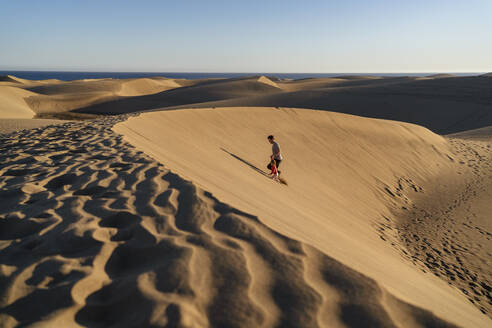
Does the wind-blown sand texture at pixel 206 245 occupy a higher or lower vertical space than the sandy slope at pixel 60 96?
higher

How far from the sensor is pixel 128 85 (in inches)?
A: 2016

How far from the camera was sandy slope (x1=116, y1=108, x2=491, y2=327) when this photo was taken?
305 centimetres

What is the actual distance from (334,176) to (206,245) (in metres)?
6.89

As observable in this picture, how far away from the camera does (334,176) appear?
884 centimetres

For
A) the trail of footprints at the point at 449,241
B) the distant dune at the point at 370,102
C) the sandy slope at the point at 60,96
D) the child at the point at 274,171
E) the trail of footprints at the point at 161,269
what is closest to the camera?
the trail of footprints at the point at 161,269

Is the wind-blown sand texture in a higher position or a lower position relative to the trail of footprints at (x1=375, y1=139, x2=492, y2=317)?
higher

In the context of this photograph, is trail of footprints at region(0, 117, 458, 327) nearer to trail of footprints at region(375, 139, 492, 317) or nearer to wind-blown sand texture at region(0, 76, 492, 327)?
wind-blown sand texture at region(0, 76, 492, 327)

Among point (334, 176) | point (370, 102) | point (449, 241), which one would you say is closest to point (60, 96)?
point (370, 102)

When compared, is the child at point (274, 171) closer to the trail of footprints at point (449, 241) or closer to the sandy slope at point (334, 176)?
the sandy slope at point (334, 176)

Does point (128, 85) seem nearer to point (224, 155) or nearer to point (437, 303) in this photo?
point (224, 155)

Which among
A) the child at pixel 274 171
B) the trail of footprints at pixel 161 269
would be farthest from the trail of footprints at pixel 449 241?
the trail of footprints at pixel 161 269

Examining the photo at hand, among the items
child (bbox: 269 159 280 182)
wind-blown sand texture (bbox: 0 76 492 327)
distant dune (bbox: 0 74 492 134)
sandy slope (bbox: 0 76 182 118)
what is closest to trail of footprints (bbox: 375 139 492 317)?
wind-blown sand texture (bbox: 0 76 492 327)

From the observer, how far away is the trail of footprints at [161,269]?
1896mm

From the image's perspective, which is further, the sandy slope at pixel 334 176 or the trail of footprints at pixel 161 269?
the sandy slope at pixel 334 176
